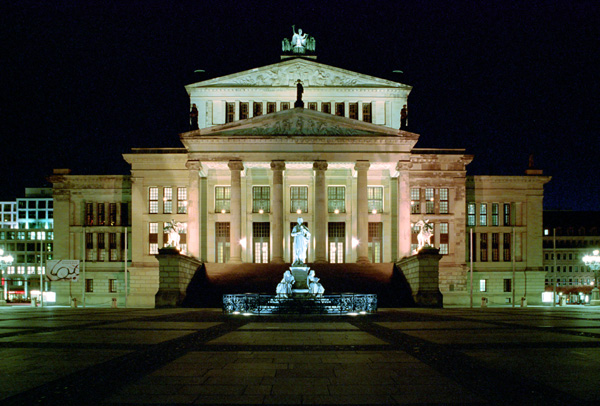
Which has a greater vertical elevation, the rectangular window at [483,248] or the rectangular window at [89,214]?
the rectangular window at [89,214]

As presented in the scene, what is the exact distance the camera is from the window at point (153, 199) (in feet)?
218

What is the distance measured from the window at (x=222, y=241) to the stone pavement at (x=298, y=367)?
4273cm

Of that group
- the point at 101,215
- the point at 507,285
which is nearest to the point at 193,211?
the point at 101,215

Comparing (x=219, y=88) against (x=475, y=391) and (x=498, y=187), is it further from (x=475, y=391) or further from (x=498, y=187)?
(x=475, y=391)

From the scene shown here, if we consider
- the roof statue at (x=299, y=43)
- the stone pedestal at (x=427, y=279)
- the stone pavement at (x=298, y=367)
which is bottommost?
the stone pedestal at (x=427, y=279)

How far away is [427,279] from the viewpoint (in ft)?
152

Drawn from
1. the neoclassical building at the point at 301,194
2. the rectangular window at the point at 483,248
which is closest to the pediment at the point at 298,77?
the neoclassical building at the point at 301,194

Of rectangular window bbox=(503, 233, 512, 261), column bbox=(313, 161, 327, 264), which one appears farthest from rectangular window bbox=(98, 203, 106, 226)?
rectangular window bbox=(503, 233, 512, 261)

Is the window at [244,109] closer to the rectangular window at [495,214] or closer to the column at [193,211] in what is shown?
the column at [193,211]

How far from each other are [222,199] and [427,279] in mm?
25871

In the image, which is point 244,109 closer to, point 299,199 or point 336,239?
point 299,199

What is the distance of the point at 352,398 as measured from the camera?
980 centimetres

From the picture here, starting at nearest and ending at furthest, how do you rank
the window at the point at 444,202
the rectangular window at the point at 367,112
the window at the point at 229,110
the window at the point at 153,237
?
the window at the point at 229,110, the rectangular window at the point at 367,112, the window at the point at 153,237, the window at the point at 444,202

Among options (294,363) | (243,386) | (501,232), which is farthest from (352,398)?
(501,232)
